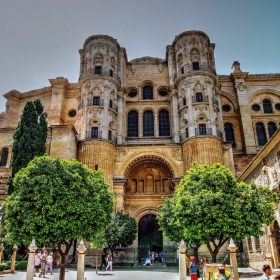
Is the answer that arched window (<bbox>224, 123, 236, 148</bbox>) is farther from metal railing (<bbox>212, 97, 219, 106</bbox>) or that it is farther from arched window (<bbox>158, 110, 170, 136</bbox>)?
arched window (<bbox>158, 110, 170, 136</bbox>)

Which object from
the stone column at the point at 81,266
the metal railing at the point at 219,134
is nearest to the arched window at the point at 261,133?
the metal railing at the point at 219,134

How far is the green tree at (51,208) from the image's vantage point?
12.5m

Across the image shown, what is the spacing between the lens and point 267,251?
670 inches

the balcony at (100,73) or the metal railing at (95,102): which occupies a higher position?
the balcony at (100,73)

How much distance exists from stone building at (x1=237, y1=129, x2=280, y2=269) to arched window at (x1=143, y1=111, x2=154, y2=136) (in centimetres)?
1172

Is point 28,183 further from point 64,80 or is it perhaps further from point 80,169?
point 64,80

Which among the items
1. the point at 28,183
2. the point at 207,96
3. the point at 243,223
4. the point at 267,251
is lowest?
the point at 267,251

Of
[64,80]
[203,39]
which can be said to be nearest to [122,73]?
[64,80]

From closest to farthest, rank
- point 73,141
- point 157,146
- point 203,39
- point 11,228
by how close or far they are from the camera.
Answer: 1. point 11,228
2. point 73,141
3. point 157,146
4. point 203,39

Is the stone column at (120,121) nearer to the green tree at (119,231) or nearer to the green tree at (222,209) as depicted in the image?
the green tree at (119,231)

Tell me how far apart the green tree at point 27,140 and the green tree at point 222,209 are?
11.0m

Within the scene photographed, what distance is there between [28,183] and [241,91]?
2497cm

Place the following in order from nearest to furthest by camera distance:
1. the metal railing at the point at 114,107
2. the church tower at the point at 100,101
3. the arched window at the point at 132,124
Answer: the church tower at the point at 100,101, the metal railing at the point at 114,107, the arched window at the point at 132,124

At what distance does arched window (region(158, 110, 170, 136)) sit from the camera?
29375mm
